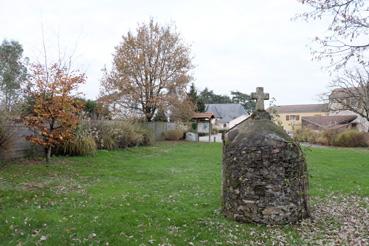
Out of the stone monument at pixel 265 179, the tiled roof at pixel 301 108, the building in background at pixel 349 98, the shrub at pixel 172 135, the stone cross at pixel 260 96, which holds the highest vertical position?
the tiled roof at pixel 301 108

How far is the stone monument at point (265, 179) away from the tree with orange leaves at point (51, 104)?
7.01 m

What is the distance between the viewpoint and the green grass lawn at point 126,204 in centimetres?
444

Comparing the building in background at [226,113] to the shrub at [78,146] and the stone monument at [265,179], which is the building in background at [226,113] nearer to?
the shrub at [78,146]

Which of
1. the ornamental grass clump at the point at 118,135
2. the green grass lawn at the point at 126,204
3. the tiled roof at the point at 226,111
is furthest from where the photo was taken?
the tiled roof at the point at 226,111

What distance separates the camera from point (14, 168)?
9.52 m

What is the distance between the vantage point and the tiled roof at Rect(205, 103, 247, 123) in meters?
58.3

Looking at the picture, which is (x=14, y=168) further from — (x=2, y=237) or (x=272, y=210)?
(x=272, y=210)

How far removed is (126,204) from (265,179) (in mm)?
2538

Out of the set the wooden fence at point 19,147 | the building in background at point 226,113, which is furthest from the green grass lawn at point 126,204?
the building in background at point 226,113

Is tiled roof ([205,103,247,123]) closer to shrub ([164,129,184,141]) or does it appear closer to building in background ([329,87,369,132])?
building in background ([329,87,369,132])

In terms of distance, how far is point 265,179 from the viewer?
505 cm

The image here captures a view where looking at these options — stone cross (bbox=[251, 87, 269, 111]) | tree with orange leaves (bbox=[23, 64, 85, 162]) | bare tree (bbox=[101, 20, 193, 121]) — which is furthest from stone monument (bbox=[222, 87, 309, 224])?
bare tree (bbox=[101, 20, 193, 121])

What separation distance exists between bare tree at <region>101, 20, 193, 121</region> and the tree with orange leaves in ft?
38.2

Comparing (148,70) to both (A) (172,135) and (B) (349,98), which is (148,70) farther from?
(B) (349,98)
